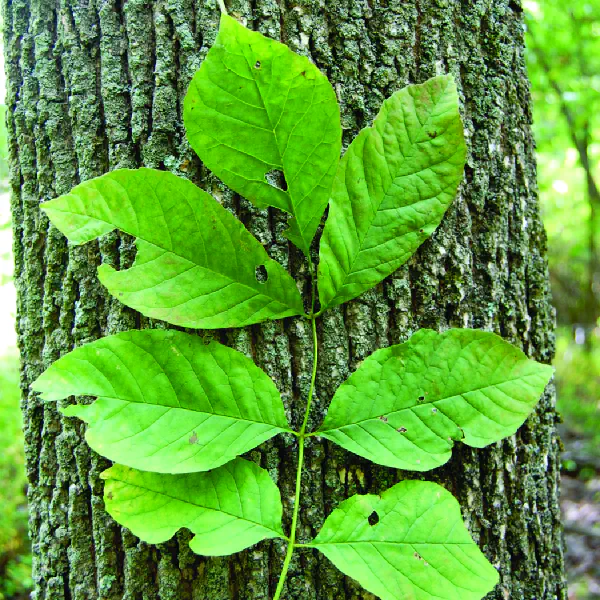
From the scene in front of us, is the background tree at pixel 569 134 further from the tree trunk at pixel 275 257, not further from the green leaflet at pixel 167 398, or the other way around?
the green leaflet at pixel 167 398

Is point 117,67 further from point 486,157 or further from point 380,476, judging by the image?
point 380,476

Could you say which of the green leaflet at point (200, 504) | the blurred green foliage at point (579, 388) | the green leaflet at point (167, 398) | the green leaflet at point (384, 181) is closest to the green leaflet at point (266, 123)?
the green leaflet at point (384, 181)

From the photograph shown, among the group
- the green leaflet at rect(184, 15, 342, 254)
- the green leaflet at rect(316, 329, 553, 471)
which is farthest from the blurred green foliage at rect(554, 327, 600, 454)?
the green leaflet at rect(184, 15, 342, 254)

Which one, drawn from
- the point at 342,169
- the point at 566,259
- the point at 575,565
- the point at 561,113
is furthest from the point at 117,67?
the point at 566,259

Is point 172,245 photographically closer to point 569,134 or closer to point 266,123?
point 266,123

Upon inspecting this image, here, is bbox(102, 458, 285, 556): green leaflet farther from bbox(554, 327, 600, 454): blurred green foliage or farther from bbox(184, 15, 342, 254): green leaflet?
bbox(554, 327, 600, 454): blurred green foliage
